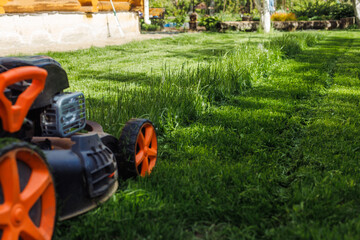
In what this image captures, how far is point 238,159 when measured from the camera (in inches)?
120

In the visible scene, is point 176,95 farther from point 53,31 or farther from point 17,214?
point 53,31

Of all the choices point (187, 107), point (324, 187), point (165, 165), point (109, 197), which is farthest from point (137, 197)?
point (187, 107)

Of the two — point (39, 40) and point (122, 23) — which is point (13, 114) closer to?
point (39, 40)

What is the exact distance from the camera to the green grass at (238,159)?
2.06 meters

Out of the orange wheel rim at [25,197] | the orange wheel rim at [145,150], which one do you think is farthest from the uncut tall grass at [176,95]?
the orange wheel rim at [25,197]

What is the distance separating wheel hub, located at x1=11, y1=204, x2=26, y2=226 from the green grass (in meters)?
0.40

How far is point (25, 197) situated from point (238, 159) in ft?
5.95

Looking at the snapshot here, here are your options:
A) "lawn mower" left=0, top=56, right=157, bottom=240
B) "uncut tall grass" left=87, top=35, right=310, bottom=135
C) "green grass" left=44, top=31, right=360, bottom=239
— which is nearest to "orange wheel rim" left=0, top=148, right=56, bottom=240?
"lawn mower" left=0, top=56, right=157, bottom=240

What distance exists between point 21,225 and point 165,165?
55.0 inches

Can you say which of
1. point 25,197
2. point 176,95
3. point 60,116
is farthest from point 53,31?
point 25,197

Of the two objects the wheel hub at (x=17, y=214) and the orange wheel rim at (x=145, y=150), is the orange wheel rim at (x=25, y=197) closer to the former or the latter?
the wheel hub at (x=17, y=214)

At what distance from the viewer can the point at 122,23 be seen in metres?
15.8

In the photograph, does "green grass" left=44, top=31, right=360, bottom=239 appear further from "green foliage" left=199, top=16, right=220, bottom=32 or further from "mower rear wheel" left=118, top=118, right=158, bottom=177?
"green foliage" left=199, top=16, right=220, bottom=32

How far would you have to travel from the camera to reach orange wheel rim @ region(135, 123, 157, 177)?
2.62 m
